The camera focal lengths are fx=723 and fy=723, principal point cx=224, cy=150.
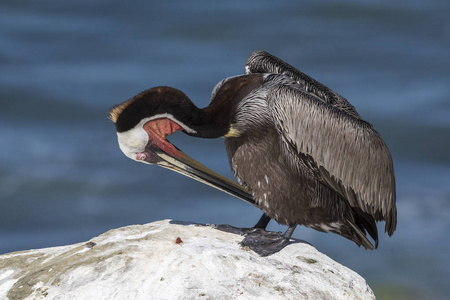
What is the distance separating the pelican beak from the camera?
22.6ft

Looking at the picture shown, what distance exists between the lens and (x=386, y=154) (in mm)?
7395

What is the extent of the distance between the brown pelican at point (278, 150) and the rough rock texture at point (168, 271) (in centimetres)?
49

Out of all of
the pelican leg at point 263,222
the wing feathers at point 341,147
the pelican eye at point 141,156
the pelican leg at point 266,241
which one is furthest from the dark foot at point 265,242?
the pelican eye at point 141,156

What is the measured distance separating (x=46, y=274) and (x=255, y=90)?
2603 millimetres

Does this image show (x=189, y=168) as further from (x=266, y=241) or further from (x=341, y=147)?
(x=341, y=147)

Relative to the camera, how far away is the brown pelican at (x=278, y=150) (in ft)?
22.3

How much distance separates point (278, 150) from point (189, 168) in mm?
881

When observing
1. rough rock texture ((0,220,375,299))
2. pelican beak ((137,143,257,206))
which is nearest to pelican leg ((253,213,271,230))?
pelican beak ((137,143,257,206))

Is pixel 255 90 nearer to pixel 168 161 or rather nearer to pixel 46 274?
pixel 168 161

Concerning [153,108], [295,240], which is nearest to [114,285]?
[153,108]

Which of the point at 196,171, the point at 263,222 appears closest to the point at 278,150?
the point at 196,171

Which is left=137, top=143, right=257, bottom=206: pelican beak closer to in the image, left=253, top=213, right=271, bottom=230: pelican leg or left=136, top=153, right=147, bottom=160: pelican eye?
left=136, top=153, right=147, bottom=160: pelican eye

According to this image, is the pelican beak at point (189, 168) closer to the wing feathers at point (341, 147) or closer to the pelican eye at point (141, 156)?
the pelican eye at point (141, 156)

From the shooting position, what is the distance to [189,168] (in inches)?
277
